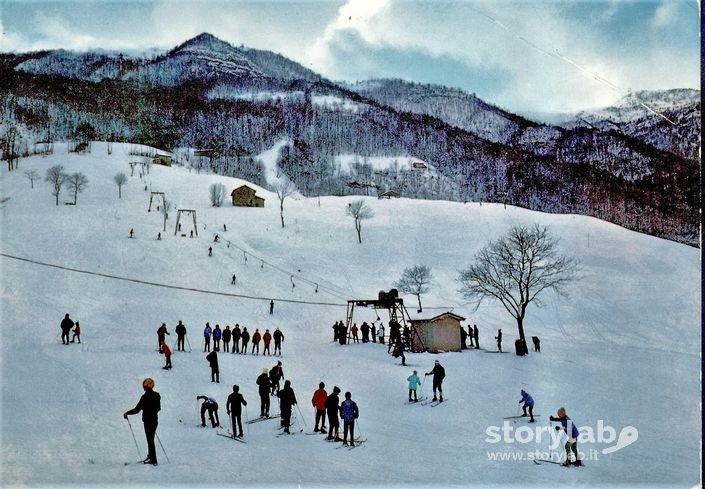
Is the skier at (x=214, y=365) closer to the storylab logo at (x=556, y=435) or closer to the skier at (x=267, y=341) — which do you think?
the skier at (x=267, y=341)

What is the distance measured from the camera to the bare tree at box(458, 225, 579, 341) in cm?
2958

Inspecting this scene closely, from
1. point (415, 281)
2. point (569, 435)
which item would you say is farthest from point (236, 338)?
point (415, 281)

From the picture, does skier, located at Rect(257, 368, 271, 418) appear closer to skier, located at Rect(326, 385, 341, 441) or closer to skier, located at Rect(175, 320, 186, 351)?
skier, located at Rect(326, 385, 341, 441)

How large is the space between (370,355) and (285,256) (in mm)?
24296

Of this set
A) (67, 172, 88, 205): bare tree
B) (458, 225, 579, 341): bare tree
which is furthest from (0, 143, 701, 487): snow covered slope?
(458, 225, 579, 341): bare tree

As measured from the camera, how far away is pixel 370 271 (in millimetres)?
43906

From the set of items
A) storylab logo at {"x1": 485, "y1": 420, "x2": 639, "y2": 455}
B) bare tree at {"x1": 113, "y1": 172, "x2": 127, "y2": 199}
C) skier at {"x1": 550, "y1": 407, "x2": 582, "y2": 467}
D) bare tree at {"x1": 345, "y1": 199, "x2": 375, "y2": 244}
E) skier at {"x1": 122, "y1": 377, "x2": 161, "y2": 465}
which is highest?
bare tree at {"x1": 113, "y1": 172, "x2": 127, "y2": 199}

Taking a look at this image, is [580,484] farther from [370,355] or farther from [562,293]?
[562,293]

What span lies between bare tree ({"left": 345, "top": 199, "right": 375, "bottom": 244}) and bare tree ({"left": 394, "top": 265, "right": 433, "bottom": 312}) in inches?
429

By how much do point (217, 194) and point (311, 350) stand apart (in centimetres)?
4097

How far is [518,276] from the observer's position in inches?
1558

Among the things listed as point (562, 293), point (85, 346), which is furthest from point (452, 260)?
point (85, 346)

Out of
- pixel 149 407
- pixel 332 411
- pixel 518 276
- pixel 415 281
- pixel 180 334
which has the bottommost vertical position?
pixel 332 411

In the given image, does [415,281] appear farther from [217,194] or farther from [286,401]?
[286,401]
